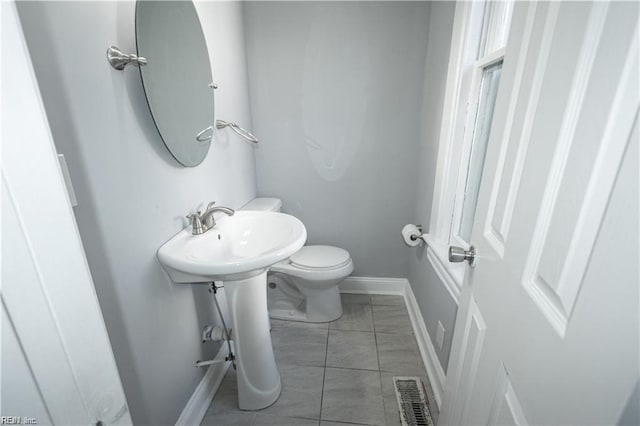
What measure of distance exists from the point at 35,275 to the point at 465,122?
1.53m

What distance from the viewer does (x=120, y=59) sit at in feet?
2.51

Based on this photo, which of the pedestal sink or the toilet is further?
the toilet

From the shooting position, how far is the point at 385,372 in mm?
1479

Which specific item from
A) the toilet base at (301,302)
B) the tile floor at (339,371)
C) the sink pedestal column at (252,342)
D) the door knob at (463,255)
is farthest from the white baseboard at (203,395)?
the door knob at (463,255)

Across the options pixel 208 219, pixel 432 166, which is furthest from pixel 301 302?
pixel 432 166

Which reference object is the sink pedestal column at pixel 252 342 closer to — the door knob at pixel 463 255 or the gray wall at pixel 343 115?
the door knob at pixel 463 255

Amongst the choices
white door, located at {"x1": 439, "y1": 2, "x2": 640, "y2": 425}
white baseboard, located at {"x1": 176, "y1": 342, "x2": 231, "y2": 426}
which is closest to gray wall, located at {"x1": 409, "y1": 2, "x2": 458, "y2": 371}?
white door, located at {"x1": 439, "y1": 2, "x2": 640, "y2": 425}

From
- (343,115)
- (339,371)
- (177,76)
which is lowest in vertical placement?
(339,371)

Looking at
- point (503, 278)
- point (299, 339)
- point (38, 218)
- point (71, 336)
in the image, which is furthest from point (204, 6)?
point (299, 339)

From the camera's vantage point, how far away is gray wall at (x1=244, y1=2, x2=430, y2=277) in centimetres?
167

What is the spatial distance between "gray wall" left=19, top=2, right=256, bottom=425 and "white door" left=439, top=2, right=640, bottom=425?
987 mm

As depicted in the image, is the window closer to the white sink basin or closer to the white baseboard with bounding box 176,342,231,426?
the white sink basin

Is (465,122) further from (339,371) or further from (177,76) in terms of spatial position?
(339,371)

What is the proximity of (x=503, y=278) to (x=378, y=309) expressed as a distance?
156 centimetres
